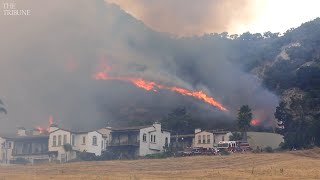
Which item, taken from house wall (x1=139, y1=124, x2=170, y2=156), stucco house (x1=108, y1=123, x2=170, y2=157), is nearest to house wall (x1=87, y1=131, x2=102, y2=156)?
stucco house (x1=108, y1=123, x2=170, y2=157)

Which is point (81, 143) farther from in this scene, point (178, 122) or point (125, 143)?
point (178, 122)

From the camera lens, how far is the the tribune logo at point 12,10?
13988cm

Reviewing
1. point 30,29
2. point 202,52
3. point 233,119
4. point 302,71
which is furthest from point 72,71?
point 302,71

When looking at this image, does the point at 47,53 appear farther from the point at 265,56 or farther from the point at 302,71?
the point at 302,71

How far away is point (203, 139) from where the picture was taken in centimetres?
9056

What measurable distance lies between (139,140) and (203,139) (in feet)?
38.8

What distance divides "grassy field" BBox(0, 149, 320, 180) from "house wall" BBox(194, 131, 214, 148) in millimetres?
24186

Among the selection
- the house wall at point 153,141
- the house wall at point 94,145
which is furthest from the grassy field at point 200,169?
the house wall at point 153,141

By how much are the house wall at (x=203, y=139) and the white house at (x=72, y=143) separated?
1756 centimetres

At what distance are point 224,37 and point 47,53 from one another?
59.4 m

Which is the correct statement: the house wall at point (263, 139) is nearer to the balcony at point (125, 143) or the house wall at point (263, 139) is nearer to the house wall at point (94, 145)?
the balcony at point (125, 143)

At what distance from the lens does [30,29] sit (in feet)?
461

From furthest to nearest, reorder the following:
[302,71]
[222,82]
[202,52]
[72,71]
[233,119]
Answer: [202,52]
[72,71]
[222,82]
[233,119]
[302,71]

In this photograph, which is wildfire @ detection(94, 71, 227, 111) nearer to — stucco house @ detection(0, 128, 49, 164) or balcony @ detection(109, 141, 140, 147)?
balcony @ detection(109, 141, 140, 147)
